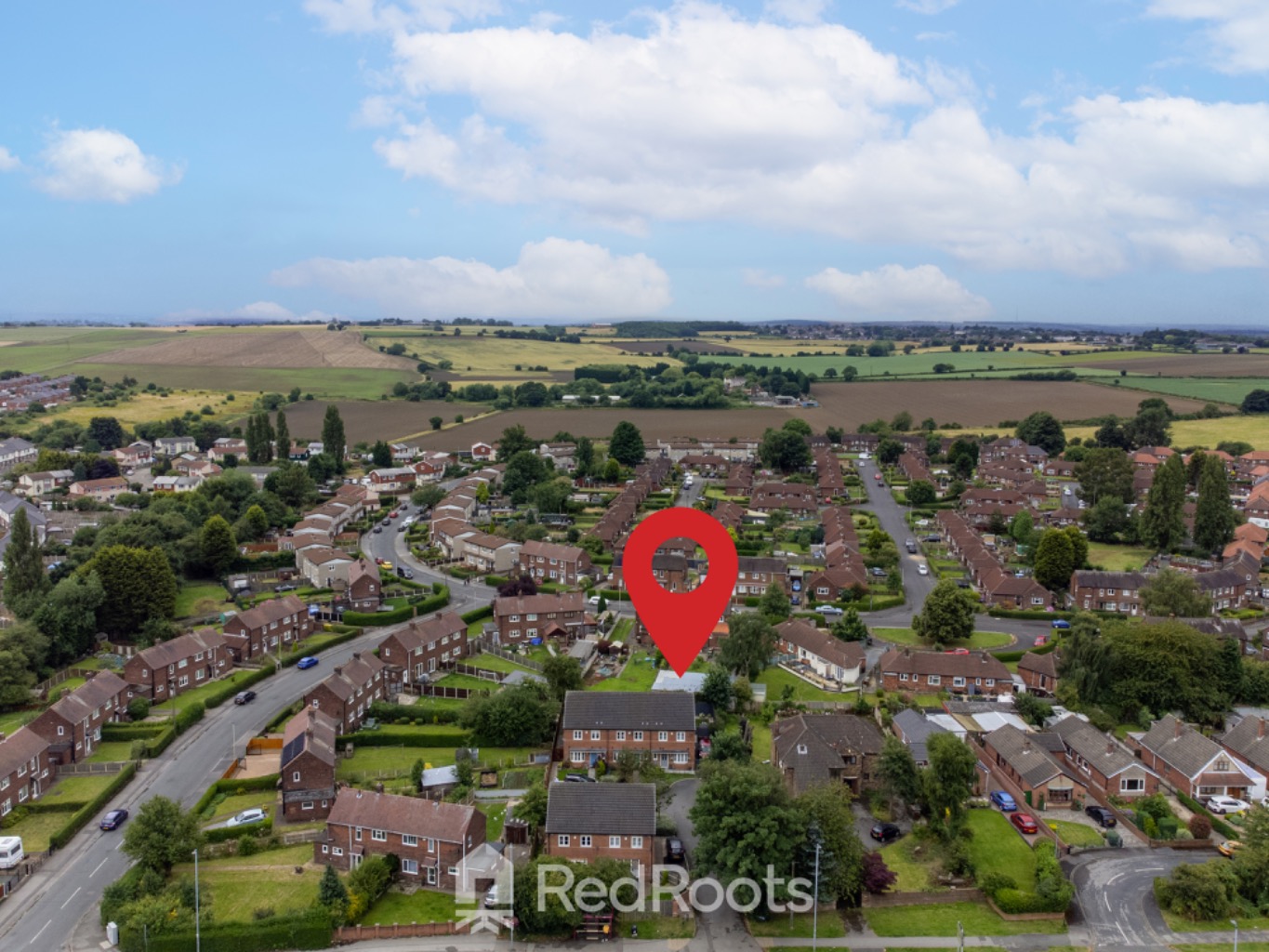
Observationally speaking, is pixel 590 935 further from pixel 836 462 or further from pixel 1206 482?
pixel 836 462

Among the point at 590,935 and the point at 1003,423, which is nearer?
the point at 590,935

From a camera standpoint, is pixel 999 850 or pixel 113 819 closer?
pixel 999 850

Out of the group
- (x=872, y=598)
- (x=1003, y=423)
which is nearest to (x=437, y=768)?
(x=872, y=598)

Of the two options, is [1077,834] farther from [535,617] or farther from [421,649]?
[421,649]

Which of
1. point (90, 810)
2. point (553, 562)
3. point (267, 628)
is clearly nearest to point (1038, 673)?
point (553, 562)

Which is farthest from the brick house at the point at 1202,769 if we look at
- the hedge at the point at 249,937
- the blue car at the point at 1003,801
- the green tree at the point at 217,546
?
the green tree at the point at 217,546

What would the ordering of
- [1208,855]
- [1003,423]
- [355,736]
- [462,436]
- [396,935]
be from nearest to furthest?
[396,935]
[1208,855]
[355,736]
[462,436]
[1003,423]

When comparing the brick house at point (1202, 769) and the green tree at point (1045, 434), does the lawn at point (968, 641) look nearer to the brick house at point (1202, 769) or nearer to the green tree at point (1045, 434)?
the brick house at point (1202, 769)
